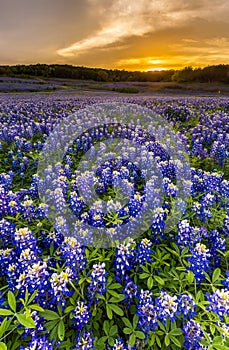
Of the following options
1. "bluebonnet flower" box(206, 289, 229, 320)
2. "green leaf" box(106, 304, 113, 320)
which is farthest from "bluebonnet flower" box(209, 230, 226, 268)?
"green leaf" box(106, 304, 113, 320)

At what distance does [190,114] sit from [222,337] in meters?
7.99

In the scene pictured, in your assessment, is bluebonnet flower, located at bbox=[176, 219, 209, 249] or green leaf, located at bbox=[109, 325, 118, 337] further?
bluebonnet flower, located at bbox=[176, 219, 209, 249]

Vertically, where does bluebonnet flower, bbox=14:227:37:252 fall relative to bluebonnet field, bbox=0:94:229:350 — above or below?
above

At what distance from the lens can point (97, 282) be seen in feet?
6.70

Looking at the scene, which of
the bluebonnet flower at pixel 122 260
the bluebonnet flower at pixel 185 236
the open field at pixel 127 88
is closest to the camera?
the bluebonnet flower at pixel 122 260

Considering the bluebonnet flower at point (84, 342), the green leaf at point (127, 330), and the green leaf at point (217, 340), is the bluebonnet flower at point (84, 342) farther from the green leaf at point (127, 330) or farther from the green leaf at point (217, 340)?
the green leaf at point (217, 340)

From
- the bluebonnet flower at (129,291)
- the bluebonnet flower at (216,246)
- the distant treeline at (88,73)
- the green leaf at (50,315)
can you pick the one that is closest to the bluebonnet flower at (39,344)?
the green leaf at (50,315)

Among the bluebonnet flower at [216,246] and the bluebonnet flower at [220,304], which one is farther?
the bluebonnet flower at [216,246]

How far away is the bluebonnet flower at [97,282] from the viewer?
2.03 meters

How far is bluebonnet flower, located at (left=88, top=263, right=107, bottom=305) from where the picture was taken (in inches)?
79.7

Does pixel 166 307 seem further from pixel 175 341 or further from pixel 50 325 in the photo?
pixel 50 325

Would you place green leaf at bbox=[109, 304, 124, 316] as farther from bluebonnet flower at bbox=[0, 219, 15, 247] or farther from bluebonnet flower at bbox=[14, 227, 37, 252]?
bluebonnet flower at bbox=[0, 219, 15, 247]

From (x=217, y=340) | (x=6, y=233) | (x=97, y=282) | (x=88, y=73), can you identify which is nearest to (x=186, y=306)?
(x=217, y=340)

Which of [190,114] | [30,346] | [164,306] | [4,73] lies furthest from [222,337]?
[4,73]
